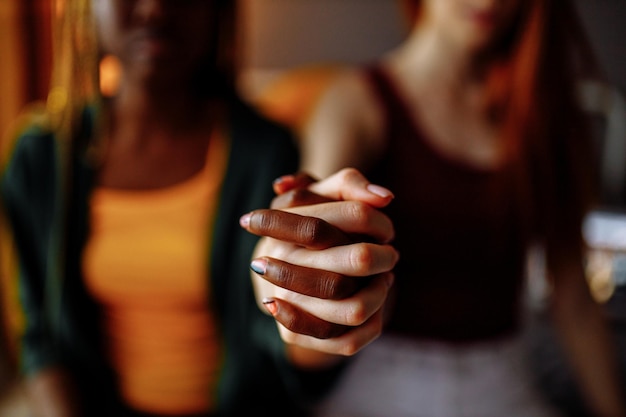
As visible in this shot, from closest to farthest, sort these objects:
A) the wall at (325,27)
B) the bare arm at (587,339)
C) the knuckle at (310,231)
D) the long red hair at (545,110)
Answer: the knuckle at (310,231), the long red hair at (545,110), the bare arm at (587,339), the wall at (325,27)

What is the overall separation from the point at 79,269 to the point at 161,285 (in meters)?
0.09

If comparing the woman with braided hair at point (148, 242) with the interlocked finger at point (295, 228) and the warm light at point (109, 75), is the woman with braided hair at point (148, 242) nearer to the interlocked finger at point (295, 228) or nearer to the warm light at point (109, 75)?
the warm light at point (109, 75)

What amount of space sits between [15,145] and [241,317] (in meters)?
0.33

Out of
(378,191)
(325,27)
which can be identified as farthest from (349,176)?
(325,27)

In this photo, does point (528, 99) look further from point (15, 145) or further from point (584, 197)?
point (15, 145)

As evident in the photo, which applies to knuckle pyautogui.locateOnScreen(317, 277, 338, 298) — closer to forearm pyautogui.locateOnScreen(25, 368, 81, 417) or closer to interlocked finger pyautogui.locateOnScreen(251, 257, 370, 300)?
interlocked finger pyautogui.locateOnScreen(251, 257, 370, 300)

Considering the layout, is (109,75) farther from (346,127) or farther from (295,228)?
(295,228)

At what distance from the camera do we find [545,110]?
376 mm

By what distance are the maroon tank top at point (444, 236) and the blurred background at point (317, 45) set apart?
0.08m

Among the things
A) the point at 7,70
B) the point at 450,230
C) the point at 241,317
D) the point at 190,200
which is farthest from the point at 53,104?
the point at 450,230

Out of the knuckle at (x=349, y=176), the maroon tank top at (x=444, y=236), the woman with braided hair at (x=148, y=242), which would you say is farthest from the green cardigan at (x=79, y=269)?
the knuckle at (x=349, y=176)

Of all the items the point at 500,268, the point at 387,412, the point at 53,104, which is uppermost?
the point at 53,104

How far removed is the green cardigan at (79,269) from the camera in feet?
1.63

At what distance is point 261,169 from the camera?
48 centimetres
